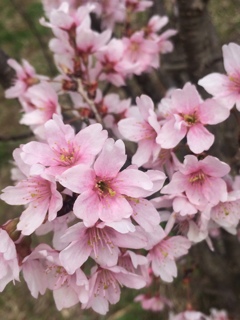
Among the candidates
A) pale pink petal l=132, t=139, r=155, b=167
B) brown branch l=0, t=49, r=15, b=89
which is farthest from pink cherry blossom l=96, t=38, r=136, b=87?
pale pink petal l=132, t=139, r=155, b=167

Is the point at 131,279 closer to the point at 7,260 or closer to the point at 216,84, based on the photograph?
the point at 7,260

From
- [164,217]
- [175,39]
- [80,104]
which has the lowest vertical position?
[175,39]

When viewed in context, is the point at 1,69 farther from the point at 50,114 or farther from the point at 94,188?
the point at 94,188

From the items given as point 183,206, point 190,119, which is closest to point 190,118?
point 190,119

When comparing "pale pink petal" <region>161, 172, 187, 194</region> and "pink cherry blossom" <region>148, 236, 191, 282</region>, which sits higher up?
"pale pink petal" <region>161, 172, 187, 194</region>

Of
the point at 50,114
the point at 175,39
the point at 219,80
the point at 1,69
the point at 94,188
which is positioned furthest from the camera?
the point at 175,39

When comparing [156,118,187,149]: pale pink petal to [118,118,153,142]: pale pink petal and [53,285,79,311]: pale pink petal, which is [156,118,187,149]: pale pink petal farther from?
[53,285,79,311]: pale pink petal

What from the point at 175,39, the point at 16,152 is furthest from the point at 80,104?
the point at 175,39
